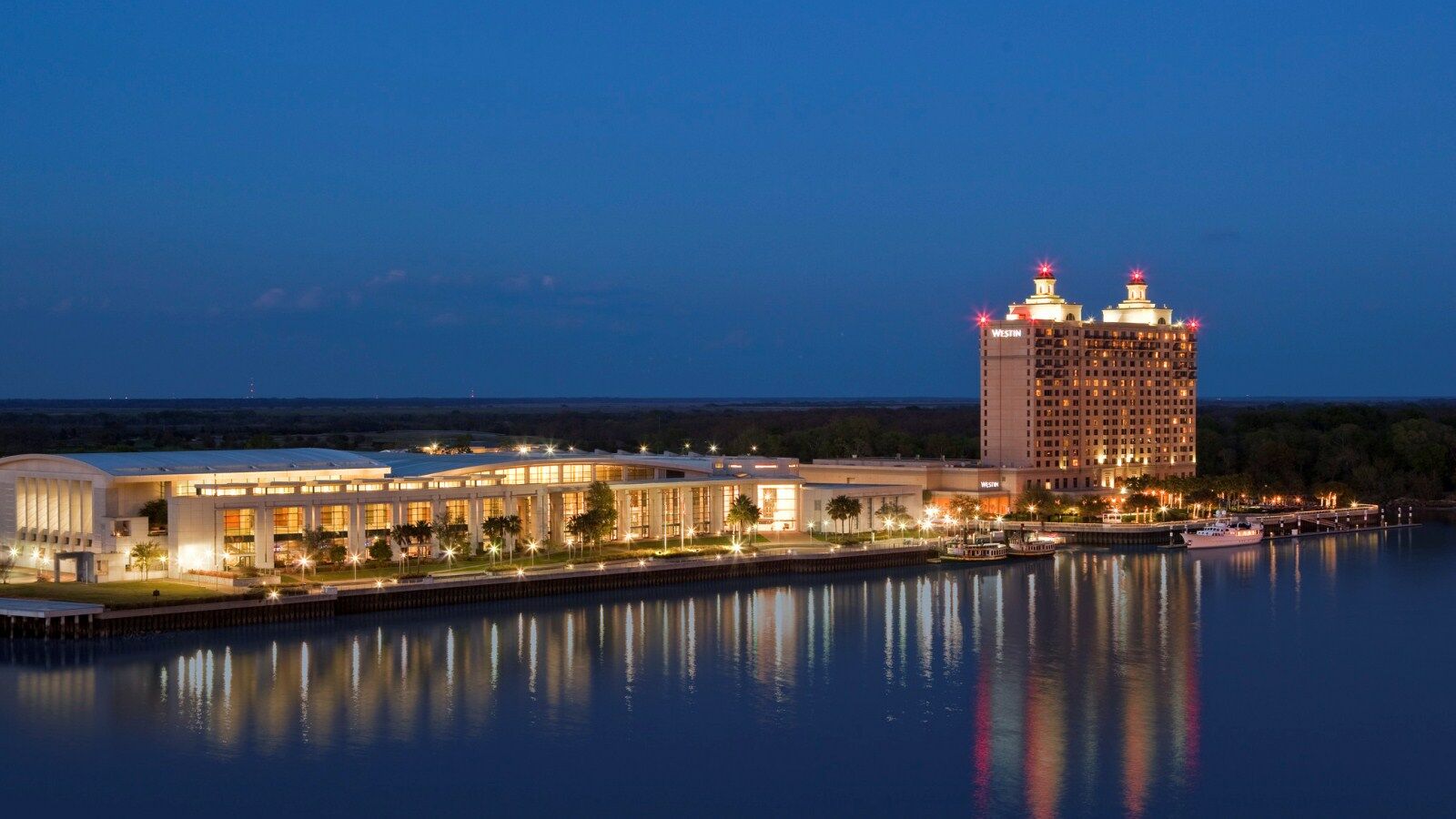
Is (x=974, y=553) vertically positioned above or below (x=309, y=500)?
below

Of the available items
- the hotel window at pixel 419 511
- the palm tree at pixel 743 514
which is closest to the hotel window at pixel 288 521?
the hotel window at pixel 419 511

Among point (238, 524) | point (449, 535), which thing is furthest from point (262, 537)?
point (449, 535)

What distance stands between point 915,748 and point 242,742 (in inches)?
545

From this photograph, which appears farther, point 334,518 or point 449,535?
point 449,535

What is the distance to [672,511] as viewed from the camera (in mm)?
71188

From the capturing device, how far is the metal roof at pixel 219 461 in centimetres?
5938

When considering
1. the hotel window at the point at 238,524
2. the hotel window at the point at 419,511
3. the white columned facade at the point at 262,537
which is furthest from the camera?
the hotel window at the point at 419,511

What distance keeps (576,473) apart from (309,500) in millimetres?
15434

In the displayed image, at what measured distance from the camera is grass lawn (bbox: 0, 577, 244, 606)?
49.6m

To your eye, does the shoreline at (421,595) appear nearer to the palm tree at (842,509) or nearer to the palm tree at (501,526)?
the palm tree at (842,509)

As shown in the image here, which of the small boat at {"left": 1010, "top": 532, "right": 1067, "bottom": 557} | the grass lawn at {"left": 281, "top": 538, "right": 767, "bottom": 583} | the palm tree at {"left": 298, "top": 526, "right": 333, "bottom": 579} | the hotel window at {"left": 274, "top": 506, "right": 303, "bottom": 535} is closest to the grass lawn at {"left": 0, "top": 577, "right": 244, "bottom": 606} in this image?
the grass lawn at {"left": 281, "top": 538, "right": 767, "bottom": 583}

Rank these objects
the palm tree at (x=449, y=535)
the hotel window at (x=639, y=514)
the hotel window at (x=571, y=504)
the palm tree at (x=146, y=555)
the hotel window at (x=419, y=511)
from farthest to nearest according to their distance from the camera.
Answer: the hotel window at (x=639, y=514) → the hotel window at (x=571, y=504) → the hotel window at (x=419, y=511) → the palm tree at (x=449, y=535) → the palm tree at (x=146, y=555)

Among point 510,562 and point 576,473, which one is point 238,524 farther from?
point 576,473

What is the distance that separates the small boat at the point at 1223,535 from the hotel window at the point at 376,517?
36.8m
